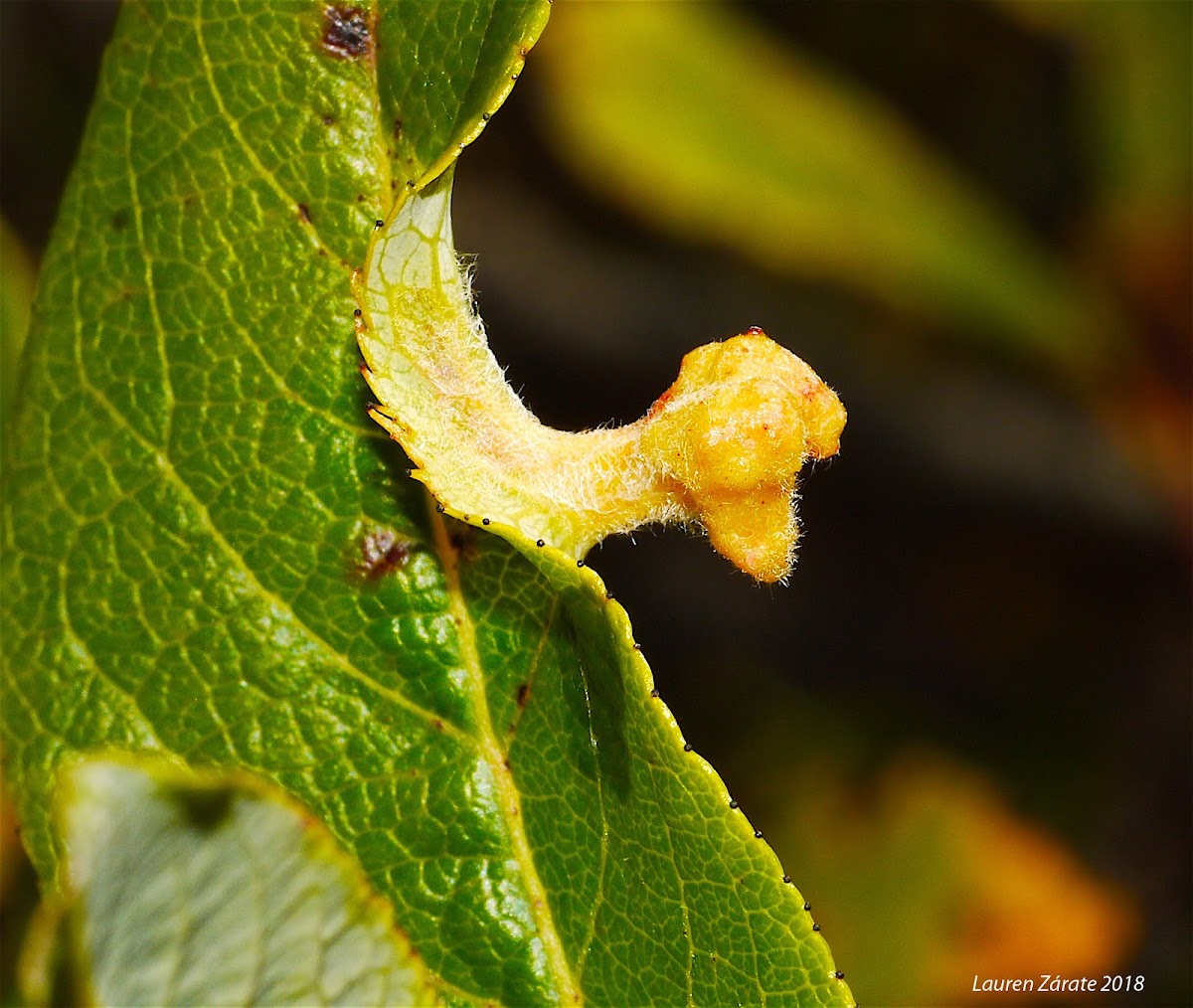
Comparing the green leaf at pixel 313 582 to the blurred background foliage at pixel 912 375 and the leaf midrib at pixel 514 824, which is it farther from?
the blurred background foliage at pixel 912 375

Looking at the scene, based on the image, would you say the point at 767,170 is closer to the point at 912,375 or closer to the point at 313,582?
the point at 912,375

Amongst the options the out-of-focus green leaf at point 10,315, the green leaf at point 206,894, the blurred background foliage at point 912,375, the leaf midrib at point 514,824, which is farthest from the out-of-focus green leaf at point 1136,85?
the green leaf at point 206,894

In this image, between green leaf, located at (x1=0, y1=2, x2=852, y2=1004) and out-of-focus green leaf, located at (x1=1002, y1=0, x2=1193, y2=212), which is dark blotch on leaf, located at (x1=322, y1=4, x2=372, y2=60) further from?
out-of-focus green leaf, located at (x1=1002, y1=0, x2=1193, y2=212)

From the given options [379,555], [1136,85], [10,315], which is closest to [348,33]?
[379,555]

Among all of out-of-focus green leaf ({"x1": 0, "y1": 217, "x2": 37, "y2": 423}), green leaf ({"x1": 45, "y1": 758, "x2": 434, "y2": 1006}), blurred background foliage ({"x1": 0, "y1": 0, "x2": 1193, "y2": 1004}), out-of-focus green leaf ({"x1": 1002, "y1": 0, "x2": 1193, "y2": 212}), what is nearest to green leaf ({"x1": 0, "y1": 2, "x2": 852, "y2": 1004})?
green leaf ({"x1": 45, "y1": 758, "x2": 434, "y2": 1006})

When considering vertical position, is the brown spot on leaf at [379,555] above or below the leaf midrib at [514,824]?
above

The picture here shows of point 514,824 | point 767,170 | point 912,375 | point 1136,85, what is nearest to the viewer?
point 514,824

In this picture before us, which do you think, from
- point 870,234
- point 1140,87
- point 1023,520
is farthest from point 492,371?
point 1023,520

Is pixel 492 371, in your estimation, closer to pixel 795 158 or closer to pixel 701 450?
pixel 701 450
